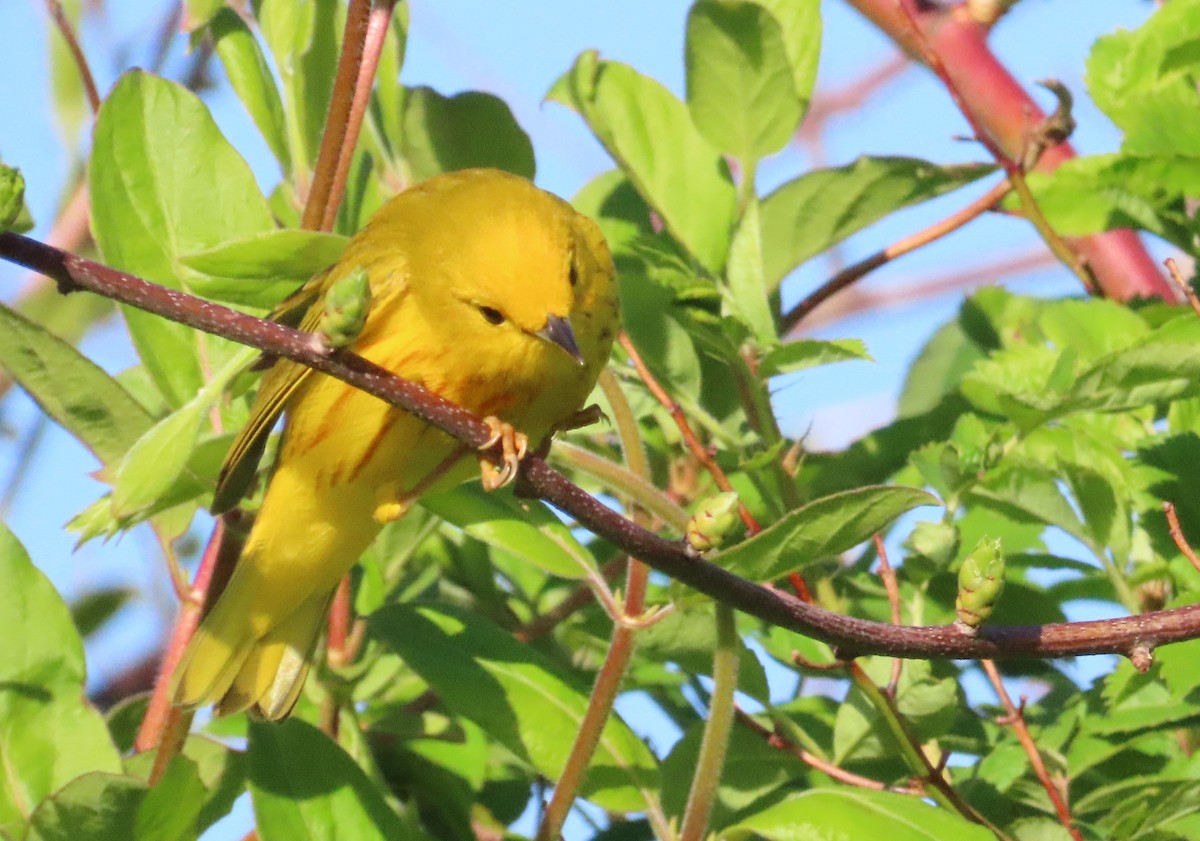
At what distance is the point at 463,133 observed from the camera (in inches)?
90.9

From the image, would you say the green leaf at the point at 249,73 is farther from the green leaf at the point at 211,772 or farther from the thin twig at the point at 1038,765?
the thin twig at the point at 1038,765

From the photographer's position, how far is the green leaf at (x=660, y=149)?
7.10ft

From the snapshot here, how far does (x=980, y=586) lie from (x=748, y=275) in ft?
2.71

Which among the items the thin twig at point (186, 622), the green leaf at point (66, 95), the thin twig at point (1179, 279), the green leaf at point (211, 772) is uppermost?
the green leaf at point (66, 95)

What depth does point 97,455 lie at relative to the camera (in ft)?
6.29

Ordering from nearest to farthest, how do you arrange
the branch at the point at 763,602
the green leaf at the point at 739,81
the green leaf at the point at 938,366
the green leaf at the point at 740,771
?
the branch at the point at 763,602
the green leaf at the point at 740,771
the green leaf at the point at 739,81
the green leaf at the point at 938,366

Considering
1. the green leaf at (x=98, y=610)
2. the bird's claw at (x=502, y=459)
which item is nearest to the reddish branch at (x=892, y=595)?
the bird's claw at (x=502, y=459)

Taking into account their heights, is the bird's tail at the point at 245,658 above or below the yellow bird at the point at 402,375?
Result: below

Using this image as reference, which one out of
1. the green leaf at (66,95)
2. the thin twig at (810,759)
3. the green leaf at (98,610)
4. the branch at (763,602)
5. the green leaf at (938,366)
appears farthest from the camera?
the green leaf at (66,95)

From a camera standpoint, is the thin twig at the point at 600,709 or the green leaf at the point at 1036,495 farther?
the green leaf at the point at 1036,495

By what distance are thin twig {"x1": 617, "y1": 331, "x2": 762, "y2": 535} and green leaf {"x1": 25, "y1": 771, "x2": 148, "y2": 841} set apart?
786mm

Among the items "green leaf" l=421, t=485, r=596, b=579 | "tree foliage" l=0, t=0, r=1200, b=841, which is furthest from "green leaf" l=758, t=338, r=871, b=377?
"green leaf" l=421, t=485, r=596, b=579

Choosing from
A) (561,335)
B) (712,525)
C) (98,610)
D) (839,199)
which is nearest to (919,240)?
(839,199)

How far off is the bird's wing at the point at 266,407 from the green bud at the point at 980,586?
87 centimetres
